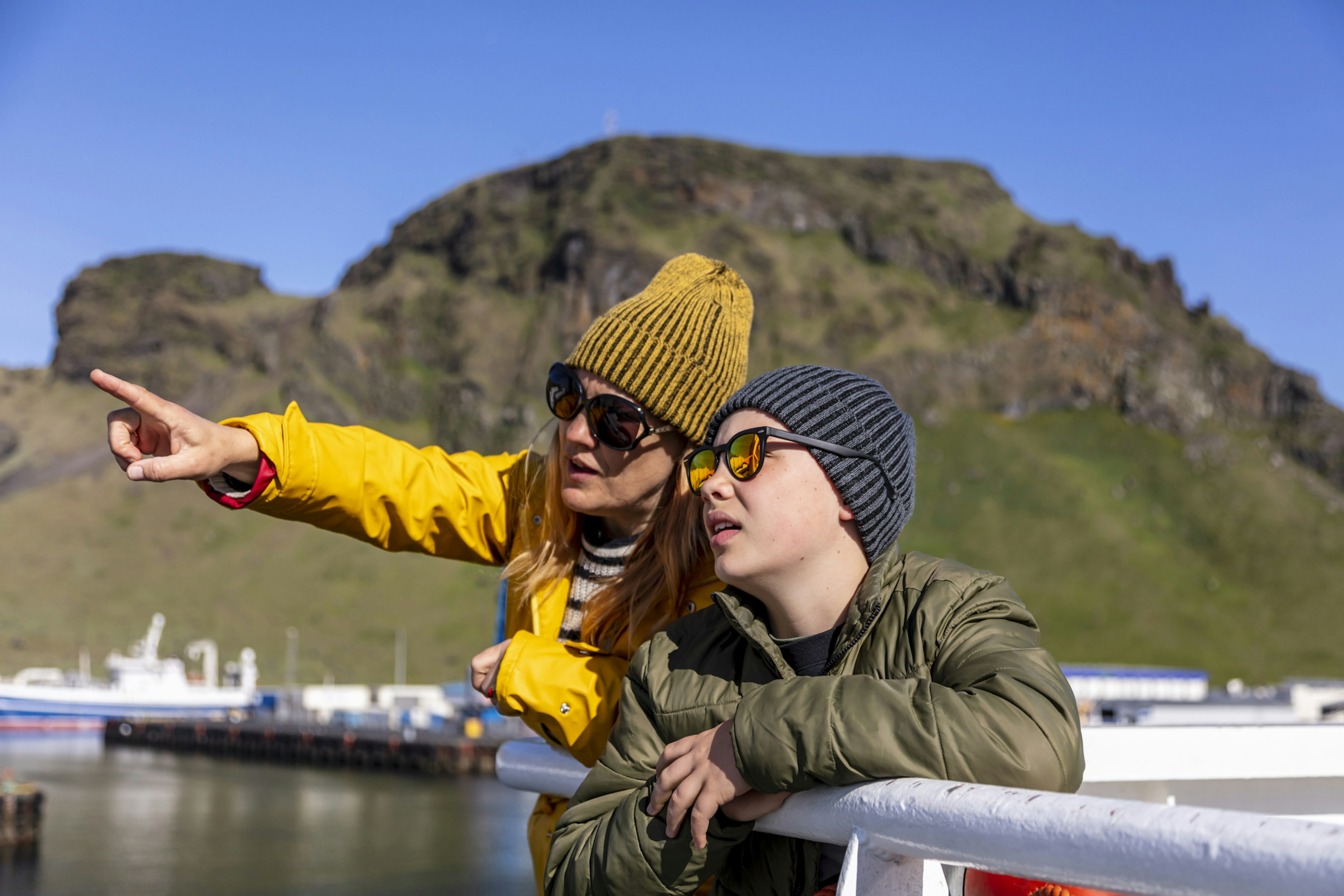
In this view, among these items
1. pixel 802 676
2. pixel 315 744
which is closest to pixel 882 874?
pixel 802 676

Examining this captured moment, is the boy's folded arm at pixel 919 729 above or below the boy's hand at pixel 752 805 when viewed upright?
above

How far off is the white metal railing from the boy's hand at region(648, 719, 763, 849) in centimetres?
10

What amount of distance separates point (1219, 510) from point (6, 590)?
118642 millimetres

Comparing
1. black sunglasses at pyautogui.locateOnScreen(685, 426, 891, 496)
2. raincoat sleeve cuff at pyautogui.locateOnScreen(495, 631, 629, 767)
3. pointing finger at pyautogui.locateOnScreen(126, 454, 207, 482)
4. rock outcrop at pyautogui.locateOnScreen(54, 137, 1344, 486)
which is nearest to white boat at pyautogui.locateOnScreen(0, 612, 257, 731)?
rock outcrop at pyautogui.locateOnScreen(54, 137, 1344, 486)

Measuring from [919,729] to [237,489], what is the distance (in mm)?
1899

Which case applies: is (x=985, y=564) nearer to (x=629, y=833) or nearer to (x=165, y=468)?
(x=165, y=468)

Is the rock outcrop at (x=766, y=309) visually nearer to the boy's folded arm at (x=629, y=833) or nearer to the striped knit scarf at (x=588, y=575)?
the striped knit scarf at (x=588, y=575)

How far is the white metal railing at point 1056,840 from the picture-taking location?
1.09m

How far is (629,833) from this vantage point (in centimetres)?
183

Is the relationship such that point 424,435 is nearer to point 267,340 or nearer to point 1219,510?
point 267,340

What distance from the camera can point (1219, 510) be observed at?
110688 millimetres

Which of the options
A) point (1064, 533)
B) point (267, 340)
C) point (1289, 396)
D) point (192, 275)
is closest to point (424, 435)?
point (267, 340)

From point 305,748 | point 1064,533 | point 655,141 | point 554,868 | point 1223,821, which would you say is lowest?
point 305,748

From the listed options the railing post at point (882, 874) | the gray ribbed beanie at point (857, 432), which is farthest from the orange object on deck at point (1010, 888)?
the gray ribbed beanie at point (857, 432)
